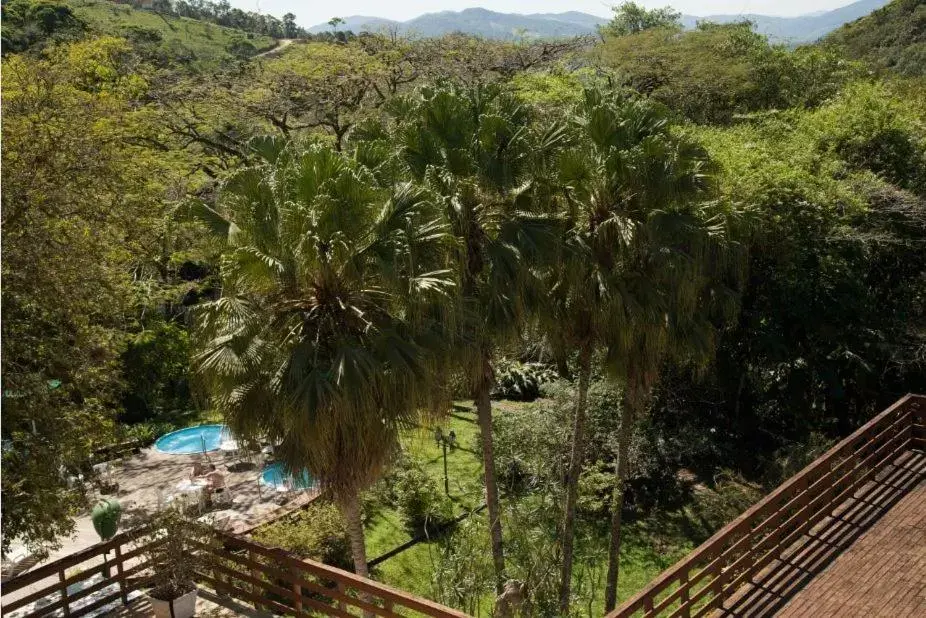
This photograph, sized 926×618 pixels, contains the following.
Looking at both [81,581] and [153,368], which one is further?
[153,368]

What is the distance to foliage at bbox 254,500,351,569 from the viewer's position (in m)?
11.5

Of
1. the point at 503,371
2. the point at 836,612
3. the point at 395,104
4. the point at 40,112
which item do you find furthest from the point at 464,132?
the point at 503,371

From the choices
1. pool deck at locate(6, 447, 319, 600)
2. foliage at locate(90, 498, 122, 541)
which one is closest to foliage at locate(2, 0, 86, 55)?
pool deck at locate(6, 447, 319, 600)

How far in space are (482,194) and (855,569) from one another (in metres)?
5.87

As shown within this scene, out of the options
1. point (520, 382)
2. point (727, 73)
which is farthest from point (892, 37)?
point (520, 382)

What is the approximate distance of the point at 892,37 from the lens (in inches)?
1689

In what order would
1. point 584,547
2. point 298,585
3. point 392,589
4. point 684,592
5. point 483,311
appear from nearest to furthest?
point 392,589 < point 684,592 < point 298,585 < point 483,311 < point 584,547

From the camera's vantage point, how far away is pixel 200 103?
2288 centimetres

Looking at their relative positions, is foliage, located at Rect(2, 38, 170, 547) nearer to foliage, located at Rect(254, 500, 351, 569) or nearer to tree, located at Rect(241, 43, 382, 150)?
foliage, located at Rect(254, 500, 351, 569)

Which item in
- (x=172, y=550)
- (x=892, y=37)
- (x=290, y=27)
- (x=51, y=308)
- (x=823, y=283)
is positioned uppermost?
(x=290, y=27)

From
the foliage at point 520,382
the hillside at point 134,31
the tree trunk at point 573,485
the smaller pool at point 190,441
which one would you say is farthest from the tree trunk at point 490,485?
the hillside at point 134,31

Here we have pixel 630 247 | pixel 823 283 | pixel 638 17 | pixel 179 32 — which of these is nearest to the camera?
pixel 630 247

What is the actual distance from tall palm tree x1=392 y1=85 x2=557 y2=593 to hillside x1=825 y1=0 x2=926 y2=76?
3312 centimetres

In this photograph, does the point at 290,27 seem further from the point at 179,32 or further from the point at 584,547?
the point at 584,547
